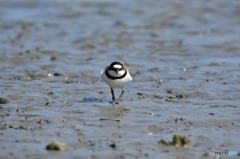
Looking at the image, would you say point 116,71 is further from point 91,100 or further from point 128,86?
point 128,86

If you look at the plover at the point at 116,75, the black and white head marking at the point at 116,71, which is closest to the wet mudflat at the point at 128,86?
the plover at the point at 116,75

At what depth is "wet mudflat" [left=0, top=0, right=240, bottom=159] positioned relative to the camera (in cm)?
723

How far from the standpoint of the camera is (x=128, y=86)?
10.8 m

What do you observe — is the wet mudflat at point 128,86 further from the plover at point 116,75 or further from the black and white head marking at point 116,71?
the black and white head marking at point 116,71

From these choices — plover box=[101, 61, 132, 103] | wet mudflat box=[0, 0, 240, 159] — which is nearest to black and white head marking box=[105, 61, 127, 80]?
plover box=[101, 61, 132, 103]

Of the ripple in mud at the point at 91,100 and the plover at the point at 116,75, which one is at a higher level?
the plover at the point at 116,75

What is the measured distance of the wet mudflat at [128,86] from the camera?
23.7 ft

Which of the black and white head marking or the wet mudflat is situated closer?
the wet mudflat

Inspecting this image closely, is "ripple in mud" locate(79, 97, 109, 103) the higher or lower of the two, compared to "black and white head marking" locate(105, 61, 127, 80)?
lower

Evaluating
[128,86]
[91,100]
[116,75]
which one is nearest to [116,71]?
[116,75]

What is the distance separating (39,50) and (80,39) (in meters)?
1.63

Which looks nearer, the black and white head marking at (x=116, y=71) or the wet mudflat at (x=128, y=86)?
the wet mudflat at (x=128, y=86)

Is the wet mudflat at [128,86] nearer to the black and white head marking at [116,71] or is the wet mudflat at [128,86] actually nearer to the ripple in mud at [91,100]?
the ripple in mud at [91,100]

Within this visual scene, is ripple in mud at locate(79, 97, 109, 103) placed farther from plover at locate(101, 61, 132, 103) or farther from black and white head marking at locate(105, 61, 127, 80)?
black and white head marking at locate(105, 61, 127, 80)
